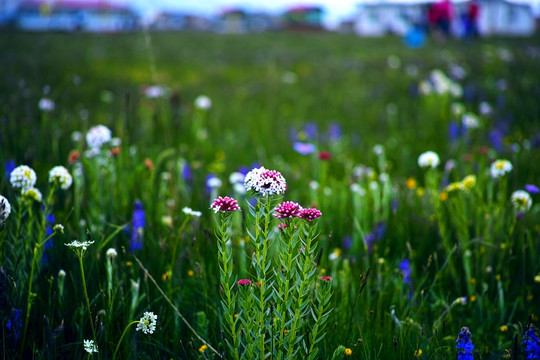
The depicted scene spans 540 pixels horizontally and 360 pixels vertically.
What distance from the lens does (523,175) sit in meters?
3.30

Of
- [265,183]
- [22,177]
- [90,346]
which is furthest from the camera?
[22,177]

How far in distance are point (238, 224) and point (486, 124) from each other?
11.4 feet

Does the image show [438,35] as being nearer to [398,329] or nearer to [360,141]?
[360,141]

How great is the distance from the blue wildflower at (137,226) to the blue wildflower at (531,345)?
4.25 feet

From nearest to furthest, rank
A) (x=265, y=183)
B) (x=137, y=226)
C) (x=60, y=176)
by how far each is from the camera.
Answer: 1. (x=265, y=183)
2. (x=60, y=176)
3. (x=137, y=226)

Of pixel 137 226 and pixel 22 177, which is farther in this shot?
pixel 137 226

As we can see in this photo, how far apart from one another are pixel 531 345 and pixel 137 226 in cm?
153

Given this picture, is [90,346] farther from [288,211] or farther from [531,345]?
[531,345]

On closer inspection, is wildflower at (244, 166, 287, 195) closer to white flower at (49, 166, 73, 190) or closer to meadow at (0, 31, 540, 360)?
meadow at (0, 31, 540, 360)

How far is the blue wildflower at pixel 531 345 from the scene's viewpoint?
137 cm

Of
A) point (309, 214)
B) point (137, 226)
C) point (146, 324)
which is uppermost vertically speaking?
point (309, 214)

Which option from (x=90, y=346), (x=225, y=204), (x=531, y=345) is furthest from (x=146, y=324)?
(x=531, y=345)

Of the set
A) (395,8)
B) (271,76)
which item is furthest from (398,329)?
(395,8)

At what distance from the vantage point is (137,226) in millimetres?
2102
